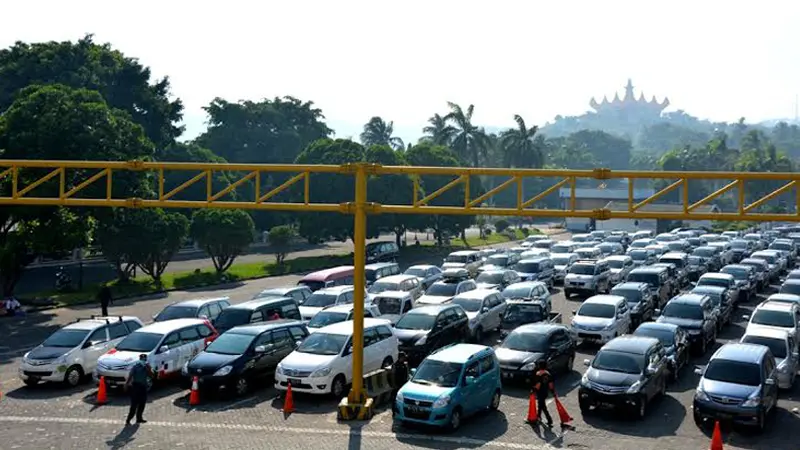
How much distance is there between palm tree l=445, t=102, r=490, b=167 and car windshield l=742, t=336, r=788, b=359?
63.8 metres

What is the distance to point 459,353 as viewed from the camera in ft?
58.4

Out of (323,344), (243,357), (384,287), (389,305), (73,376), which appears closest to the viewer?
(243,357)

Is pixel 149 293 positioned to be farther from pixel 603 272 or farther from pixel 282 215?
pixel 282 215

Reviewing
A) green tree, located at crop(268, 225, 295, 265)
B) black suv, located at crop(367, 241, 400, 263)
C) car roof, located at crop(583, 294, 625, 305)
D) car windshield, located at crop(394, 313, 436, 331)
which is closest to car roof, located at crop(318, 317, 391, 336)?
car windshield, located at crop(394, 313, 436, 331)

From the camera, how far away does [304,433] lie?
16406 mm

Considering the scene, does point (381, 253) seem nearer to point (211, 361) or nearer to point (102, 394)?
point (211, 361)

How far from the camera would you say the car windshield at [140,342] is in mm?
20312

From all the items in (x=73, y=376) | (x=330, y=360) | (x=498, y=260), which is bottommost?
(x=73, y=376)

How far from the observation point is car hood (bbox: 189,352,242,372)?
19.2 meters

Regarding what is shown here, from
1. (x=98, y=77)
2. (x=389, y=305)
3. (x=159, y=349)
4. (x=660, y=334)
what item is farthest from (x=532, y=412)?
(x=98, y=77)

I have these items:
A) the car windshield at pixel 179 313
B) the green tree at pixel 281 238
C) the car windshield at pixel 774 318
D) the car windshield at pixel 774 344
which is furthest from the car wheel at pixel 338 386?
the green tree at pixel 281 238

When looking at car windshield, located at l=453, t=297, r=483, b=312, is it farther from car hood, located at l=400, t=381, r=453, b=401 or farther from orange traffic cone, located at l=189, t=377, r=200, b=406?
orange traffic cone, located at l=189, t=377, r=200, b=406

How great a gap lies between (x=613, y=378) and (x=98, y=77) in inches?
2203

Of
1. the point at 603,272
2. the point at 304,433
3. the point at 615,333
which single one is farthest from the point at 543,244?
the point at 304,433
